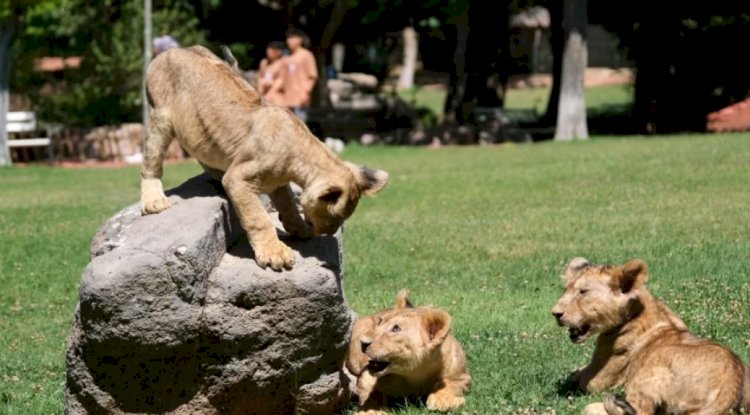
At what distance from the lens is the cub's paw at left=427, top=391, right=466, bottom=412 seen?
8078mm

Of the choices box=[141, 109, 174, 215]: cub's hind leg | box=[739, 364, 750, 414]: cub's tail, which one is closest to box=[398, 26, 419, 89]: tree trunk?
box=[141, 109, 174, 215]: cub's hind leg

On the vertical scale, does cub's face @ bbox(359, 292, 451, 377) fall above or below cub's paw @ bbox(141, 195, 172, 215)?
below

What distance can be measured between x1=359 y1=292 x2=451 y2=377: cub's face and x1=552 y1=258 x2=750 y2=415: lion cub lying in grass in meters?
0.70

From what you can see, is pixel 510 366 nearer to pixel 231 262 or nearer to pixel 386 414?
pixel 386 414

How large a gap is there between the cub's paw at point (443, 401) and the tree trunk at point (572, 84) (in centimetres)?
2685

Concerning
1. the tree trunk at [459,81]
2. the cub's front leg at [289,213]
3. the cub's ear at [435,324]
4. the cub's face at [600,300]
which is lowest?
the tree trunk at [459,81]

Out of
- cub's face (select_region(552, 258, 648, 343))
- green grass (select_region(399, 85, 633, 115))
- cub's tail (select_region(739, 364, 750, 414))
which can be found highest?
cub's face (select_region(552, 258, 648, 343))

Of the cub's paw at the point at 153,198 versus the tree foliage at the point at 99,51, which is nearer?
the cub's paw at the point at 153,198

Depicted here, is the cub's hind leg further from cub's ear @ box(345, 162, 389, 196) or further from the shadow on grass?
the shadow on grass

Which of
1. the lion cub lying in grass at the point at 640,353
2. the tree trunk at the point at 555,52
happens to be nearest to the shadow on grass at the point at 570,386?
the lion cub lying in grass at the point at 640,353

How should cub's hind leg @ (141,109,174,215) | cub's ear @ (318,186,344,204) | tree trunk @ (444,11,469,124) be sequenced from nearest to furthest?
cub's ear @ (318,186,344,204)
cub's hind leg @ (141,109,174,215)
tree trunk @ (444,11,469,124)

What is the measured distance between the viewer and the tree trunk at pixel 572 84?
34.5 meters

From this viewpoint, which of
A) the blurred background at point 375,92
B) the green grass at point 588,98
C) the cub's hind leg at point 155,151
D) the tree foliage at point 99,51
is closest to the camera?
the cub's hind leg at point 155,151

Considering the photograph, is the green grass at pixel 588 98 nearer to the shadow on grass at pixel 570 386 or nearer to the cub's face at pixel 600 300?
the shadow on grass at pixel 570 386
